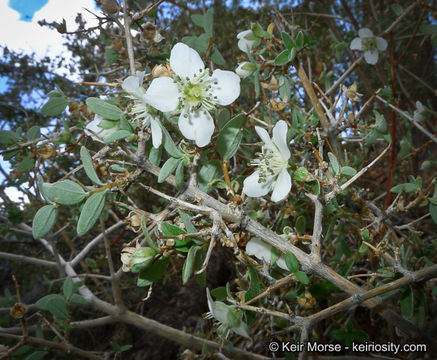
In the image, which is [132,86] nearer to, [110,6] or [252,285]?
[110,6]

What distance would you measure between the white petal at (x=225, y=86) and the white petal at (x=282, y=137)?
0.13m

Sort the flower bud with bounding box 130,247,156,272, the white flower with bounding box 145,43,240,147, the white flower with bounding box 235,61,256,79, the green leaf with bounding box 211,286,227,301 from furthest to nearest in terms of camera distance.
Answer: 1. the white flower with bounding box 235,61,256,79
2. the green leaf with bounding box 211,286,227,301
3. the white flower with bounding box 145,43,240,147
4. the flower bud with bounding box 130,247,156,272

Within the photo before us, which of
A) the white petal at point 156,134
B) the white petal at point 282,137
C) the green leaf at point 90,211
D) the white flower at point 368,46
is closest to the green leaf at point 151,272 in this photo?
the green leaf at point 90,211

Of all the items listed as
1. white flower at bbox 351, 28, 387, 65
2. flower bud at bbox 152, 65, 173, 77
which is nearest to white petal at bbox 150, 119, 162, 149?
flower bud at bbox 152, 65, 173, 77

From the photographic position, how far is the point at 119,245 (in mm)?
2615

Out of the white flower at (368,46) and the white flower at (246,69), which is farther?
the white flower at (368,46)

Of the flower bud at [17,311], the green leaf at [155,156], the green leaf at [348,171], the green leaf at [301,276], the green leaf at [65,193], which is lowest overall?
the flower bud at [17,311]

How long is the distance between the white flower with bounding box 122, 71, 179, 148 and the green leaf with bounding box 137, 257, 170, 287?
26cm

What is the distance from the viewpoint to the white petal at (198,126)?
762mm

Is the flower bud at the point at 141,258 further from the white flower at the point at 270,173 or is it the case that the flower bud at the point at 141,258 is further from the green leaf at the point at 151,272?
the white flower at the point at 270,173

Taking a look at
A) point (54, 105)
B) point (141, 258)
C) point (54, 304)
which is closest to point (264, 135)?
point (141, 258)

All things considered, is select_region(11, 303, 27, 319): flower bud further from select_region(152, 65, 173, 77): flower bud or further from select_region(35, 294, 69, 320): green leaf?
select_region(152, 65, 173, 77): flower bud

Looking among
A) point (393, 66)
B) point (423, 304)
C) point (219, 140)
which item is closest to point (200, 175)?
point (219, 140)

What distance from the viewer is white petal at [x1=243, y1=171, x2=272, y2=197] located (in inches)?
33.0
